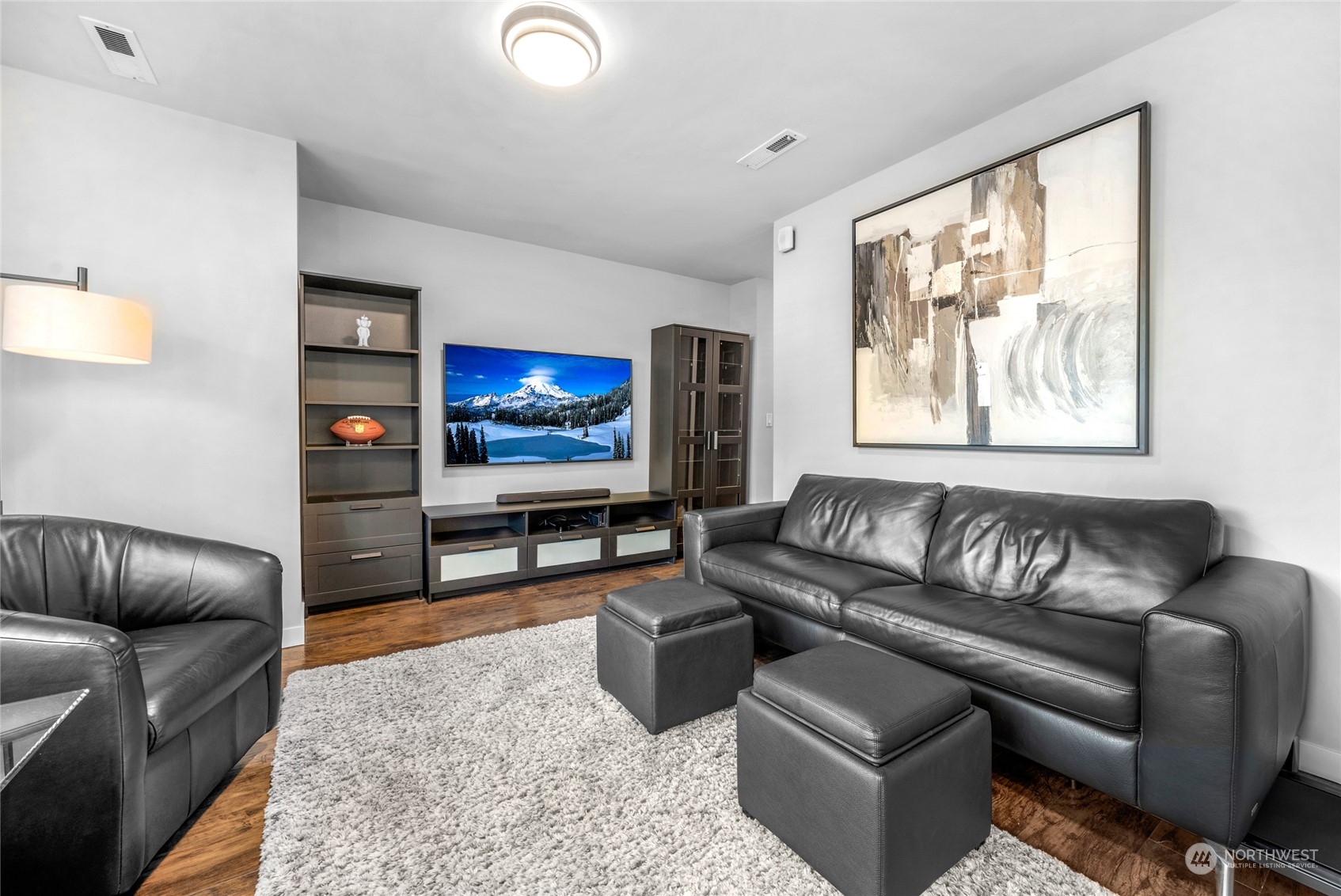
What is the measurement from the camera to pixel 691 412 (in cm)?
493

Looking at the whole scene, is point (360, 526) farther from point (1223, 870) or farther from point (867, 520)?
point (1223, 870)

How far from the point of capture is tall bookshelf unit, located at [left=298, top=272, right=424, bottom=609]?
132 inches

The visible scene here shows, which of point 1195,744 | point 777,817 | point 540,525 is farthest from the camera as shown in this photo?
point 540,525

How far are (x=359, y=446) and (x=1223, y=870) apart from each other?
13.5 ft

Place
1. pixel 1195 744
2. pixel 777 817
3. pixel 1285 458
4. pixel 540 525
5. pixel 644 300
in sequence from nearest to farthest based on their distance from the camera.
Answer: pixel 1195 744
pixel 777 817
pixel 1285 458
pixel 540 525
pixel 644 300

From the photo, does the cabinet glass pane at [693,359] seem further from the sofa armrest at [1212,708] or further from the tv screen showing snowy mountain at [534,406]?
the sofa armrest at [1212,708]

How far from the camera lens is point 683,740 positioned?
1.98 metres

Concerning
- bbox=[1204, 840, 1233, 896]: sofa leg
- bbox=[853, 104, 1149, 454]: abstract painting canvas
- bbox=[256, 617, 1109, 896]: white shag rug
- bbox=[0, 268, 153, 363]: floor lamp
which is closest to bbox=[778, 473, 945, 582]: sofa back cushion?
bbox=[853, 104, 1149, 454]: abstract painting canvas

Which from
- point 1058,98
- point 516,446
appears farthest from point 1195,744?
point 516,446

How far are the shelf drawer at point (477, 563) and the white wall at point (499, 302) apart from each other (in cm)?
62

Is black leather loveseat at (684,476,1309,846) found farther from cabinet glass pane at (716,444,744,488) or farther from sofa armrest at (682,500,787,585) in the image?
cabinet glass pane at (716,444,744,488)

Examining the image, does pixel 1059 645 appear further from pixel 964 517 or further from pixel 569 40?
pixel 569 40

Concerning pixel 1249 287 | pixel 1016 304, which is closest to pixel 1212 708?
pixel 1249 287

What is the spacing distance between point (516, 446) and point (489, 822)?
3110mm
